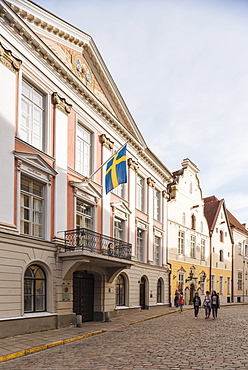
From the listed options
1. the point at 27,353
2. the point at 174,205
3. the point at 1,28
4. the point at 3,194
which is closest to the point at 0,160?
the point at 3,194

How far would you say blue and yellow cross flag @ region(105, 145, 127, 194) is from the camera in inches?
794

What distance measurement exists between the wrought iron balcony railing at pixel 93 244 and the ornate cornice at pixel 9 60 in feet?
23.0

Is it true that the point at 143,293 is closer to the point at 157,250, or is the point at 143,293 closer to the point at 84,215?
the point at 157,250

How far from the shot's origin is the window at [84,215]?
2036 cm

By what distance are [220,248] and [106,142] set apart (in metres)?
29.3

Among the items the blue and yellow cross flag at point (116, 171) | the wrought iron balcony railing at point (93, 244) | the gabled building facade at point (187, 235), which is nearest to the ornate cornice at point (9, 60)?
the blue and yellow cross flag at point (116, 171)

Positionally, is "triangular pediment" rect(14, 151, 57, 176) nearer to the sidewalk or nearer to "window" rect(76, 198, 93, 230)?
"window" rect(76, 198, 93, 230)

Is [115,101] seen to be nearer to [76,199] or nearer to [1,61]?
[76,199]

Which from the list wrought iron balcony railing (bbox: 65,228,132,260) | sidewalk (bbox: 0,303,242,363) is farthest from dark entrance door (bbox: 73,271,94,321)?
sidewalk (bbox: 0,303,242,363)

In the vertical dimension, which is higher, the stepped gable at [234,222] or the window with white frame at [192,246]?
the stepped gable at [234,222]

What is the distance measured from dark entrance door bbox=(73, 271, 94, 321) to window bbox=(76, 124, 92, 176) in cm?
516

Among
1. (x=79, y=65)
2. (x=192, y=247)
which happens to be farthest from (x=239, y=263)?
(x=79, y=65)

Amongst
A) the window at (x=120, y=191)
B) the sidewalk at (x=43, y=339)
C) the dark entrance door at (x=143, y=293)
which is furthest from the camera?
the dark entrance door at (x=143, y=293)

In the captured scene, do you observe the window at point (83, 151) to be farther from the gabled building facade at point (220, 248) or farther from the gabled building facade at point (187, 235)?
the gabled building facade at point (220, 248)
